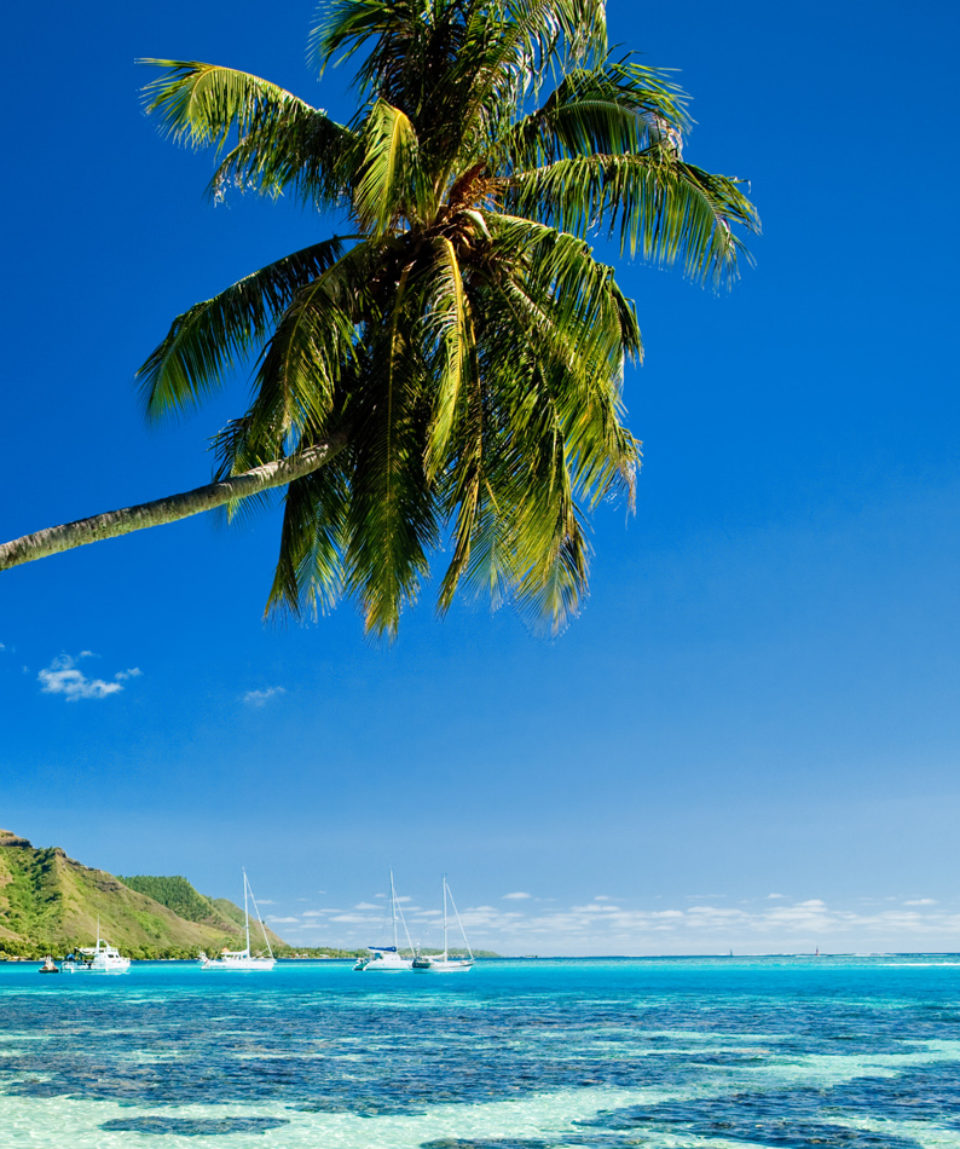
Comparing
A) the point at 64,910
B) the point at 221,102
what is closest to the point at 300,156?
the point at 221,102

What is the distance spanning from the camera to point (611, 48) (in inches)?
378

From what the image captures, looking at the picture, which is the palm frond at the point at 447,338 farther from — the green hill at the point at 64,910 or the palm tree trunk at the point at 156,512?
the green hill at the point at 64,910

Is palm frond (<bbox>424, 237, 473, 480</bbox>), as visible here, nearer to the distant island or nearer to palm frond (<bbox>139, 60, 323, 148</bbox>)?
palm frond (<bbox>139, 60, 323, 148</bbox>)

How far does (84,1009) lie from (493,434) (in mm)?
38710

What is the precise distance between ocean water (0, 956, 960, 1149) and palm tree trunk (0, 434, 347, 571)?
783cm

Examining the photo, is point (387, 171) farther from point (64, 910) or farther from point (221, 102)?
point (64, 910)

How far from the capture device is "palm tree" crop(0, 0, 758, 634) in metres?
8.45

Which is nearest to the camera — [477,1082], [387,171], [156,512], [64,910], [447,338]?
[156,512]

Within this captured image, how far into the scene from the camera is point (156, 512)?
7.00 m

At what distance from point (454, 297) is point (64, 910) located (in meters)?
173

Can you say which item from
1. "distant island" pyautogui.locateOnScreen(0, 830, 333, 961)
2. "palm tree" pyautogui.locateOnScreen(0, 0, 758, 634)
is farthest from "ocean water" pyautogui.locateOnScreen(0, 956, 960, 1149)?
"distant island" pyautogui.locateOnScreen(0, 830, 333, 961)

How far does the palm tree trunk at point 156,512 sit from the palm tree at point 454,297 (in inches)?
3.9

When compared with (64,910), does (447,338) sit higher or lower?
higher

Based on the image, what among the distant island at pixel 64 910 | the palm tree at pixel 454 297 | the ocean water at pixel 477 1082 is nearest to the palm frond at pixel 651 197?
the palm tree at pixel 454 297
